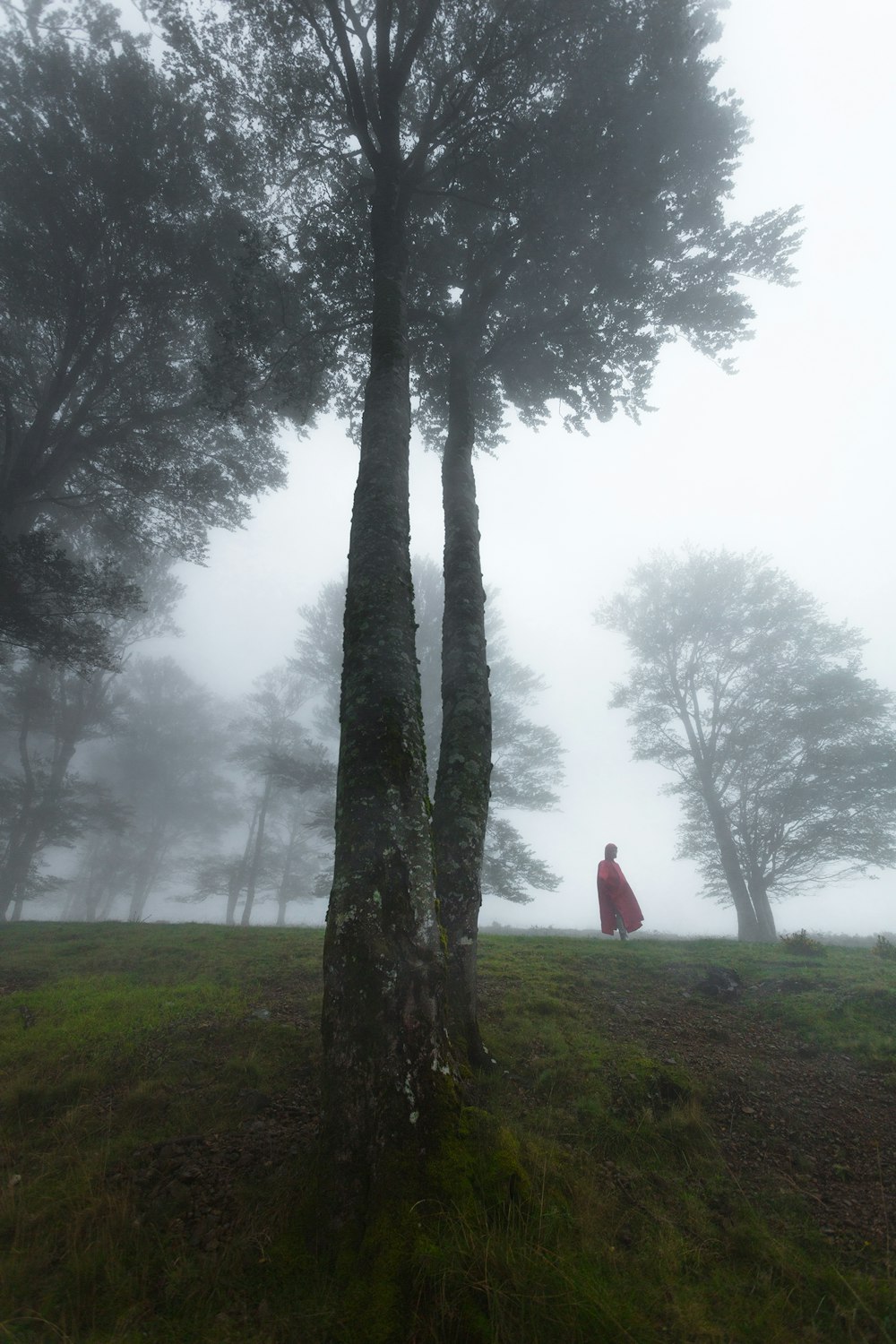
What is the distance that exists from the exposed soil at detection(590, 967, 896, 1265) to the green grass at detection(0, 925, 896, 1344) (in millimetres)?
162

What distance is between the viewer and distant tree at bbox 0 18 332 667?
10.7 m

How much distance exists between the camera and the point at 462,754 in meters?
5.62

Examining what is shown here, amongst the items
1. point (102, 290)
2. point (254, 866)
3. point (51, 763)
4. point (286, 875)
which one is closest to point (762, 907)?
point (254, 866)

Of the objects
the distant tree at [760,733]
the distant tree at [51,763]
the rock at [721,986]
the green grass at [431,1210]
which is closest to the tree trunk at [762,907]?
the distant tree at [760,733]

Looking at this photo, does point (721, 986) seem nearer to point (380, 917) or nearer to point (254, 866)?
point (380, 917)

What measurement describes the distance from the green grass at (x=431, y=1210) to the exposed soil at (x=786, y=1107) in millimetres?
162

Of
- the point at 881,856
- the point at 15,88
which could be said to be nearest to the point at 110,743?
the point at 15,88

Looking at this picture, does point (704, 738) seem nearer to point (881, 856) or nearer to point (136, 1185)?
point (881, 856)

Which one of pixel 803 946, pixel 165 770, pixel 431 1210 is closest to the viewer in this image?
pixel 431 1210

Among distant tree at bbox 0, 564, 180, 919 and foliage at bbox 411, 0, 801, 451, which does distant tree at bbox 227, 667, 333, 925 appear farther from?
foliage at bbox 411, 0, 801, 451

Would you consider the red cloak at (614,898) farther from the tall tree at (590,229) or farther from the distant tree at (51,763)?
the distant tree at (51,763)

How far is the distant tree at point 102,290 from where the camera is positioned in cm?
1074

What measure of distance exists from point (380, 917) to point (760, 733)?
17.1 m

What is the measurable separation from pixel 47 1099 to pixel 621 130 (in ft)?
48.3
